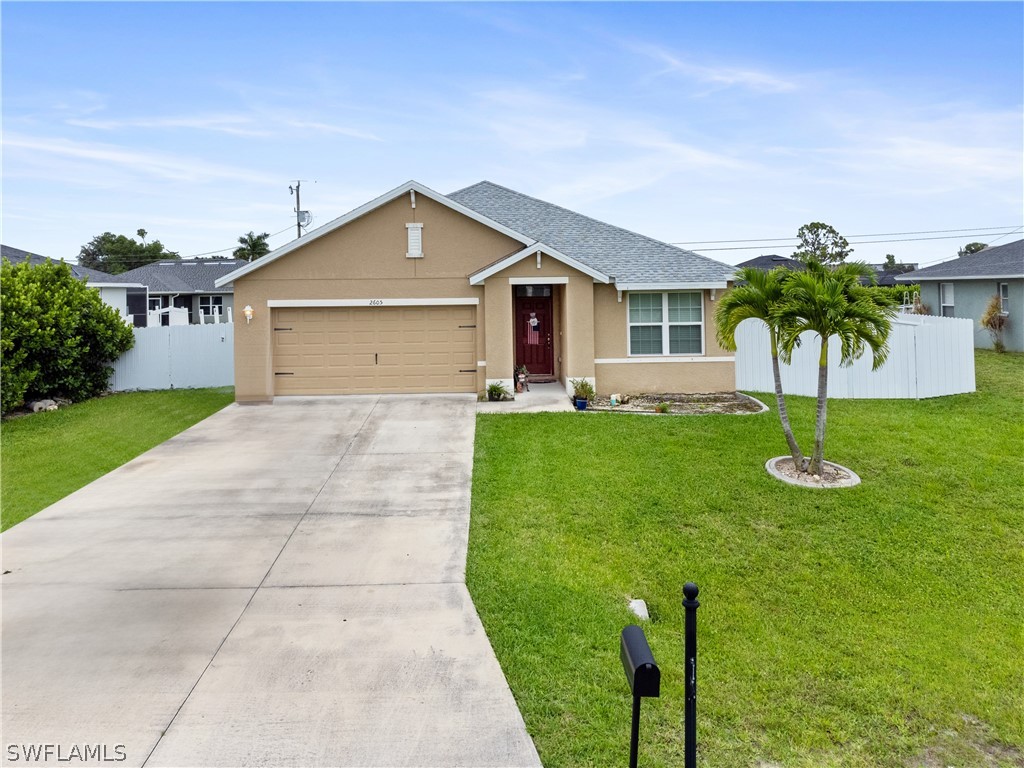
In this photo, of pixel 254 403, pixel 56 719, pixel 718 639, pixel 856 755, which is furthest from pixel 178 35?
pixel 856 755

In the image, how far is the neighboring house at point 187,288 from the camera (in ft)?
123

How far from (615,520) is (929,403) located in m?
10.6

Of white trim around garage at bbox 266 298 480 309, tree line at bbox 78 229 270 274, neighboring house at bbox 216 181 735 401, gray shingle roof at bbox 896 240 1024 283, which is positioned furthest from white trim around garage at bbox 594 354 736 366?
tree line at bbox 78 229 270 274

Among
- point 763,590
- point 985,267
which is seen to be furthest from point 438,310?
point 985,267

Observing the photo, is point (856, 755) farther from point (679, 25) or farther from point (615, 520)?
point (679, 25)

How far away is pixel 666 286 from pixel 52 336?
14.7 metres

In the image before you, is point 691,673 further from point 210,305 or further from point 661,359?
point 210,305

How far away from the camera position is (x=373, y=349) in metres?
16.1

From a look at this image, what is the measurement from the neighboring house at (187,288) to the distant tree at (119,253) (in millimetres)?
31442

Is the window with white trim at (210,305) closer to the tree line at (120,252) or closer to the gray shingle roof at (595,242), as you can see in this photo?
the gray shingle roof at (595,242)

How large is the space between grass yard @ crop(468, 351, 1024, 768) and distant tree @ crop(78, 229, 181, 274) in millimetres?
71147

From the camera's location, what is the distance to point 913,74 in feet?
52.9

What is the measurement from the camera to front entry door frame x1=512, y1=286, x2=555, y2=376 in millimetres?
17859

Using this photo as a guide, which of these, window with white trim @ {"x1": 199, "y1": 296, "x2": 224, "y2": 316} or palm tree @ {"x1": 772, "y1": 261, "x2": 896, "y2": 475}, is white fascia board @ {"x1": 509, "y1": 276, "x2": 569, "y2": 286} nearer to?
palm tree @ {"x1": 772, "y1": 261, "x2": 896, "y2": 475}
